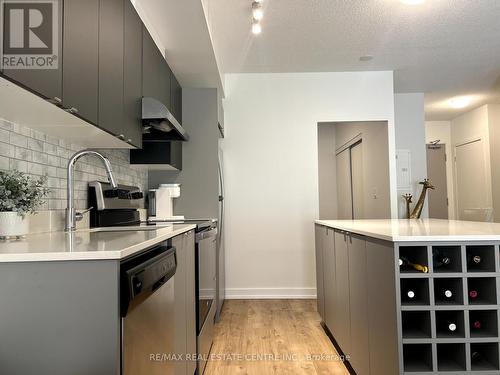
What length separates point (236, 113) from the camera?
423 centimetres

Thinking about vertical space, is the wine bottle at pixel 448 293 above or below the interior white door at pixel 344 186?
below

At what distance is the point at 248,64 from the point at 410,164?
2629 mm

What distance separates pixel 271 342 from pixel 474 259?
167 centimetres

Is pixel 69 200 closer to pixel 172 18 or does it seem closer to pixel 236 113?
pixel 172 18

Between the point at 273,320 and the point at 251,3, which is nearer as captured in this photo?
the point at 251,3

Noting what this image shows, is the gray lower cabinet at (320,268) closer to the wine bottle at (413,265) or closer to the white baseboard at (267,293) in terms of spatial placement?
the white baseboard at (267,293)

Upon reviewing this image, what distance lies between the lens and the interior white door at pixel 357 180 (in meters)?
4.94

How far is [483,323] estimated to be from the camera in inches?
59.9

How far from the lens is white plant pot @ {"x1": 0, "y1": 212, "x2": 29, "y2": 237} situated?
132 cm

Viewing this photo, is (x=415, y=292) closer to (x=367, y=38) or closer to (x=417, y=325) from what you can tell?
(x=417, y=325)

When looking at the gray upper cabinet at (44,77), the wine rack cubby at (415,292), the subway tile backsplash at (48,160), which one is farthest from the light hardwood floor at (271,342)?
the gray upper cabinet at (44,77)

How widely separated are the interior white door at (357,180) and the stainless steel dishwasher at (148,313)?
3.91m

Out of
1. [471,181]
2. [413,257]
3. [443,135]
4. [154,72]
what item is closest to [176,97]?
[154,72]

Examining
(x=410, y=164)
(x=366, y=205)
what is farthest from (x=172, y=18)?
(x=410, y=164)
